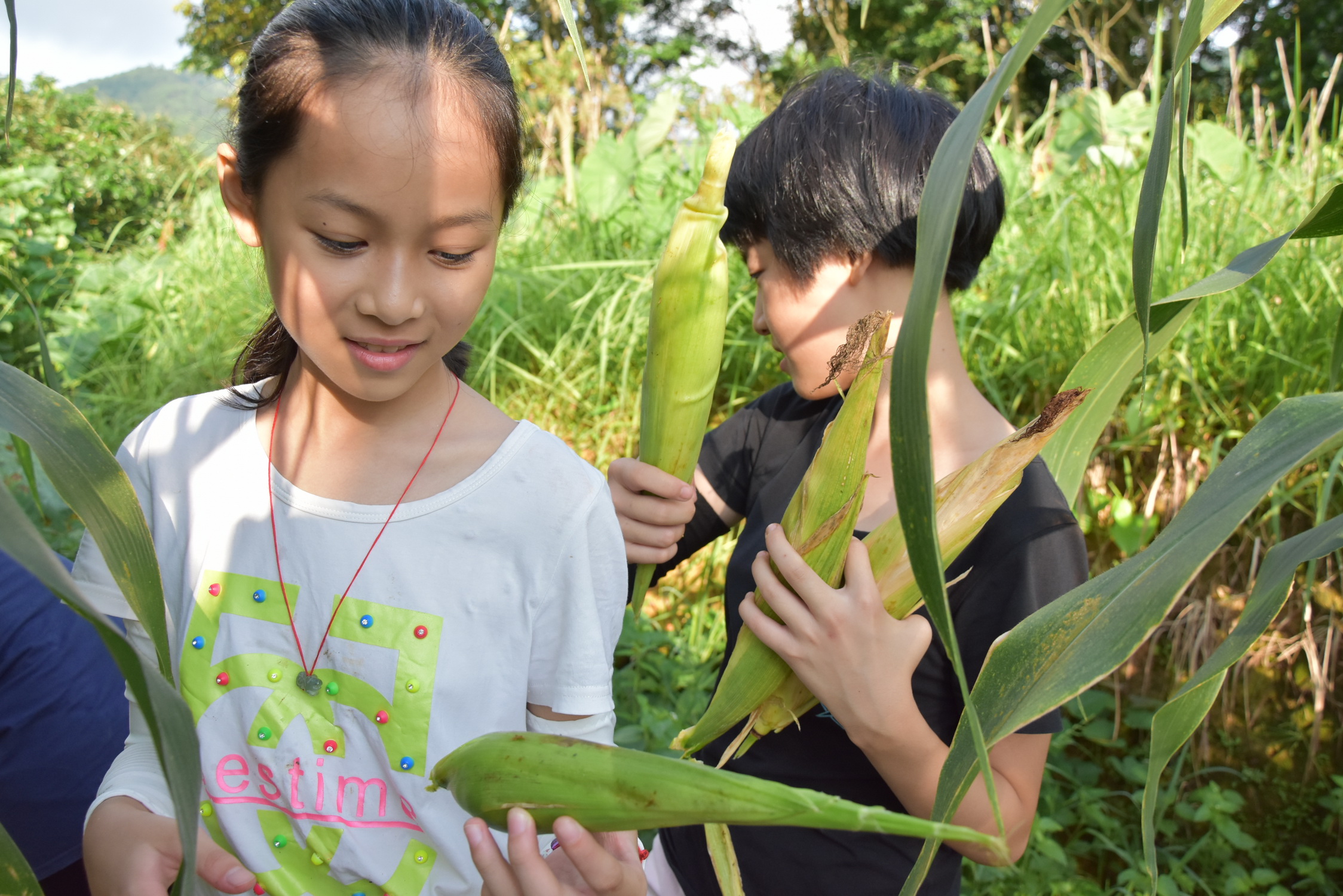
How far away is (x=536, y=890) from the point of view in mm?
521

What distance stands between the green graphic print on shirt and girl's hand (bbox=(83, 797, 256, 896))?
0.19 ft

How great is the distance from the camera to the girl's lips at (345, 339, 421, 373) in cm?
71

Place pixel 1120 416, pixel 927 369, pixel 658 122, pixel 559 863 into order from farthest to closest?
pixel 658 122, pixel 1120 416, pixel 559 863, pixel 927 369

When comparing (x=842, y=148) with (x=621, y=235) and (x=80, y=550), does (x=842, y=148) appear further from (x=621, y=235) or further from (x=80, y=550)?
(x=621, y=235)

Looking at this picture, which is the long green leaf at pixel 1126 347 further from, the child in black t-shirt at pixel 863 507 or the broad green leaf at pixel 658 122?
the broad green leaf at pixel 658 122

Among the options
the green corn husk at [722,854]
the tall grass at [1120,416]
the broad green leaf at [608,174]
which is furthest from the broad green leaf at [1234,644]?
the broad green leaf at [608,174]

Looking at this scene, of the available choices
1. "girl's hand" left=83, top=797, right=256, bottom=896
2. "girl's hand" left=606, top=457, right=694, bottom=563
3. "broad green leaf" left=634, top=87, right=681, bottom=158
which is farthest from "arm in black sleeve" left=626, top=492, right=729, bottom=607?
"broad green leaf" left=634, top=87, right=681, bottom=158

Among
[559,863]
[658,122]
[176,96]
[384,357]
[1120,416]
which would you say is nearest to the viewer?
[559,863]

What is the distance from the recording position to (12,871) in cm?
38

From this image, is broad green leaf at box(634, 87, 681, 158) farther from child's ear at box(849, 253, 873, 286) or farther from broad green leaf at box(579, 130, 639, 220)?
child's ear at box(849, 253, 873, 286)

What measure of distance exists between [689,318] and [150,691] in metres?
0.46

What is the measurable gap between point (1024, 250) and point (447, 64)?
2047 millimetres

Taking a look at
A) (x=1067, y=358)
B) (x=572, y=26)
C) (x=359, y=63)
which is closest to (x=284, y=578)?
(x=359, y=63)

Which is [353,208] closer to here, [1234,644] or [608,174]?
[1234,644]
